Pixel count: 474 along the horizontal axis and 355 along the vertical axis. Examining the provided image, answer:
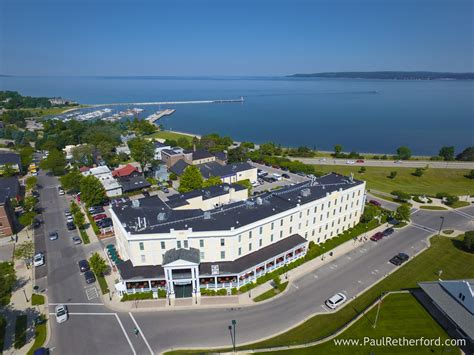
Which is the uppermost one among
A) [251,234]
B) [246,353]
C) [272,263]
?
[251,234]

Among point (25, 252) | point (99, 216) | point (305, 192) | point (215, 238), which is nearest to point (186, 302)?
point (215, 238)

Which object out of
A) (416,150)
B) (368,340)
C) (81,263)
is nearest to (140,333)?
(81,263)

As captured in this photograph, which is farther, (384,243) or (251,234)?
(384,243)

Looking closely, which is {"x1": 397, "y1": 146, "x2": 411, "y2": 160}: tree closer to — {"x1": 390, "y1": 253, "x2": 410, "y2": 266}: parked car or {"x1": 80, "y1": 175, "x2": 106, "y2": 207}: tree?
{"x1": 390, "y1": 253, "x2": 410, "y2": 266}: parked car

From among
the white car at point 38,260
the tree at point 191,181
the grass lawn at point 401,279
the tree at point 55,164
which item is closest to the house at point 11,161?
the tree at point 55,164

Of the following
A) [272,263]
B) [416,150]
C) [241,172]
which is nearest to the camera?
[272,263]

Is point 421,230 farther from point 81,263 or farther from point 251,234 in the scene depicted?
point 81,263
